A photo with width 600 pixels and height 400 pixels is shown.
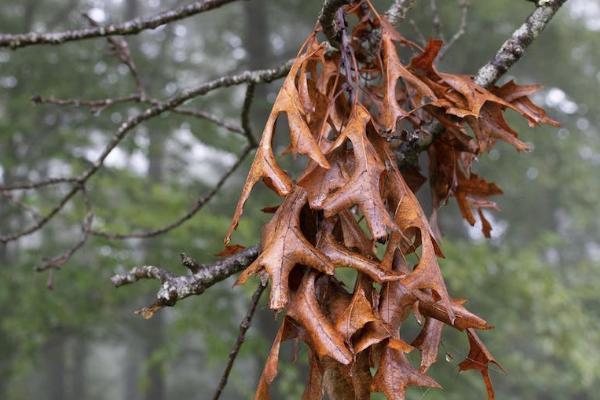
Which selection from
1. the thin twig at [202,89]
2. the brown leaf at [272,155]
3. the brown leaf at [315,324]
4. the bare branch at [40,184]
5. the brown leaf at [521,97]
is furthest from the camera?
the bare branch at [40,184]

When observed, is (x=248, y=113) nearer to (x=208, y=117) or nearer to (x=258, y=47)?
(x=208, y=117)

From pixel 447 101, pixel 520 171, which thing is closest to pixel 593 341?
pixel 520 171

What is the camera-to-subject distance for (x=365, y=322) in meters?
0.89

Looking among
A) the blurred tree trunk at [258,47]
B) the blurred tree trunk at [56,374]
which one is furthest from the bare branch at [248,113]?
the blurred tree trunk at [56,374]

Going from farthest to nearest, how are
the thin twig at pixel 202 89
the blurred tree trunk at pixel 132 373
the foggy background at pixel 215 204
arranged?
1. the blurred tree trunk at pixel 132 373
2. the foggy background at pixel 215 204
3. the thin twig at pixel 202 89

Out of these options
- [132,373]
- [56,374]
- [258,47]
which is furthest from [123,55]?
[132,373]

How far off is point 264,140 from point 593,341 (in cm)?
551

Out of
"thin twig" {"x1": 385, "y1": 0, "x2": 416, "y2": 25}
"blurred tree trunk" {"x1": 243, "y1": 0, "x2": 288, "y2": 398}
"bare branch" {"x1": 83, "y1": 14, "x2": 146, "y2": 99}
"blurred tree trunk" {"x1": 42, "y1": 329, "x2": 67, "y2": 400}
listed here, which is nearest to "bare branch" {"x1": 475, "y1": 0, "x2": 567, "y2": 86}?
"thin twig" {"x1": 385, "y1": 0, "x2": 416, "y2": 25}

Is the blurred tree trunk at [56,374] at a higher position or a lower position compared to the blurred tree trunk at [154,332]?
higher

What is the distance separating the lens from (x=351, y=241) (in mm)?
1000

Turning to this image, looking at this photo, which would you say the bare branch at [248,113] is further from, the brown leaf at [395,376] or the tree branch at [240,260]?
the brown leaf at [395,376]

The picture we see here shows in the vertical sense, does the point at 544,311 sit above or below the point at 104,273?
below

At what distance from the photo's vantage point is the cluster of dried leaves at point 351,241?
92cm

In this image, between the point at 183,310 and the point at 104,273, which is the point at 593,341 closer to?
the point at 183,310
